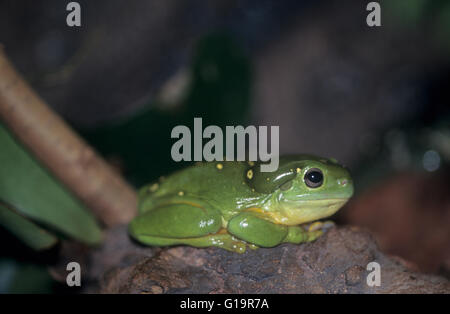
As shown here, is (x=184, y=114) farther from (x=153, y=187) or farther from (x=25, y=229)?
(x=25, y=229)

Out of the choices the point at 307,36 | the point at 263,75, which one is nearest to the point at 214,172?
the point at 263,75

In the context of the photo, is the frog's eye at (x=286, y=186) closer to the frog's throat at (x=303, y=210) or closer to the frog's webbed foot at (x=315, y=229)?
the frog's throat at (x=303, y=210)

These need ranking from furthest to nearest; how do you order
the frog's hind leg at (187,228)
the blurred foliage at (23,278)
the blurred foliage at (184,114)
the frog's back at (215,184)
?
the blurred foliage at (184,114) < the blurred foliage at (23,278) < the frog's back at (215,184) < the frog's hind leg at (187,228)

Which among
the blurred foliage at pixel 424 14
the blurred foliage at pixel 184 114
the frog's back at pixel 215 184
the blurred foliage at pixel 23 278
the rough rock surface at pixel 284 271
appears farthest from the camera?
the blurred foliage at pixel 424 14

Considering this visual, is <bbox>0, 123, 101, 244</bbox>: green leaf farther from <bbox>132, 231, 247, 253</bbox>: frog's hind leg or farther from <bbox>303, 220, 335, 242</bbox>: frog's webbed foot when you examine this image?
<bbox>303, 220, 335, 242</bbox>: frog's webbed foot

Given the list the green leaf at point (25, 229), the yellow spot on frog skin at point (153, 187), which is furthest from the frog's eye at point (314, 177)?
the green leaf at point (25, 229)
